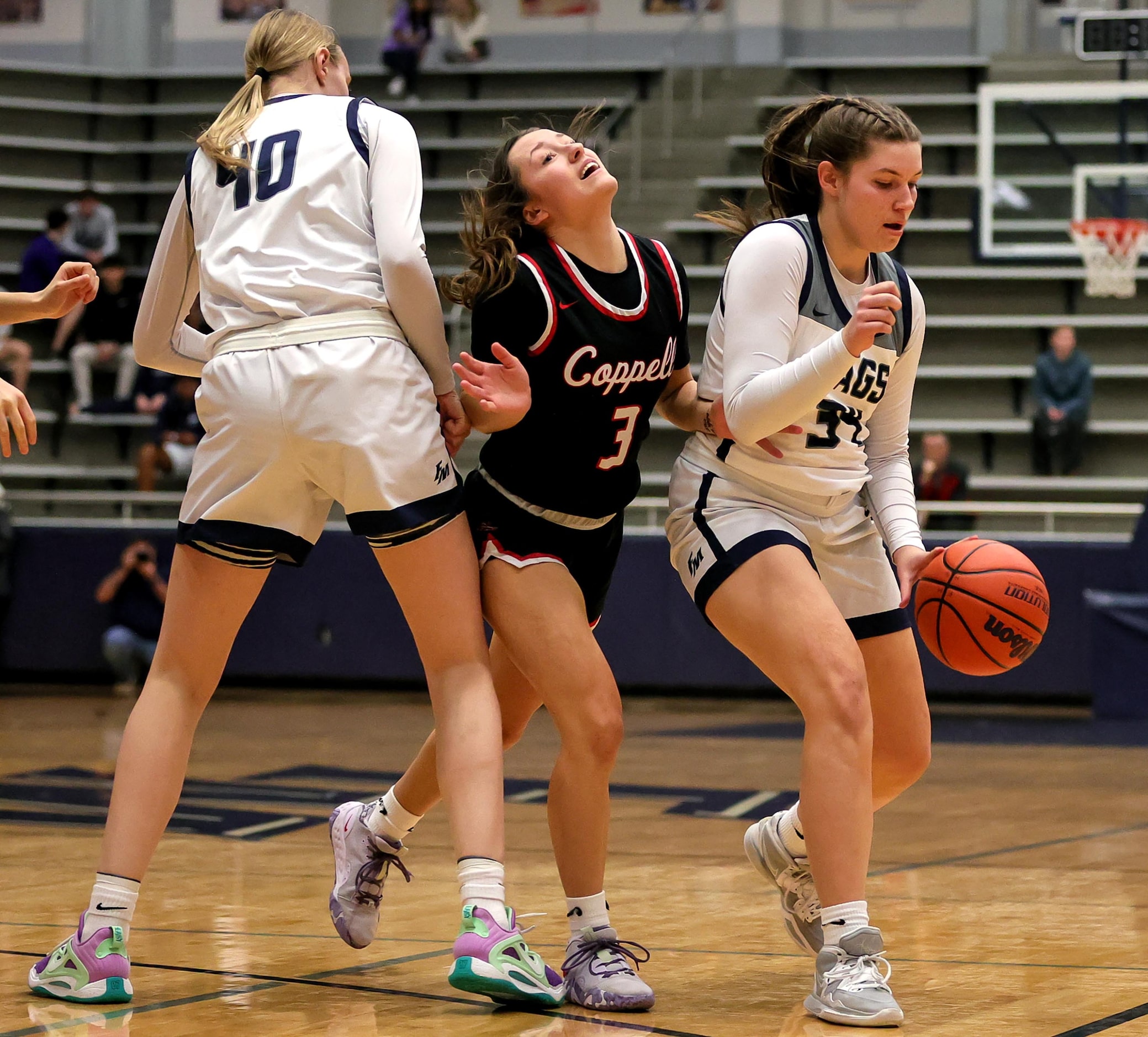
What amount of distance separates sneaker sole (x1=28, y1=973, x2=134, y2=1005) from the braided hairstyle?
1990 mm

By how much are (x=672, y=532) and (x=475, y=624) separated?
0.52 m

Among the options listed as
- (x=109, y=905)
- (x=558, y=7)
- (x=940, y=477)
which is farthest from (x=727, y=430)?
(x=558, y=7)

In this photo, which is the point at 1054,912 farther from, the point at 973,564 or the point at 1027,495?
the point at 1027,495

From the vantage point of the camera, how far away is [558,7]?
57.3 feet

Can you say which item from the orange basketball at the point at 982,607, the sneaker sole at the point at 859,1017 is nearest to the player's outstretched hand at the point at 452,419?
the orange basketball at the point at 982,607

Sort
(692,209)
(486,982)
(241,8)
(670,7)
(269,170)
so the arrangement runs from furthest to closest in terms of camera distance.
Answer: (241,8)
(670,7)
(692,209)
(269,170)
(486,982)

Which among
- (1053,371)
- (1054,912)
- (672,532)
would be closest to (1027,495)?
(1053,371)

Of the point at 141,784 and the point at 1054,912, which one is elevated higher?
the point at 141,784

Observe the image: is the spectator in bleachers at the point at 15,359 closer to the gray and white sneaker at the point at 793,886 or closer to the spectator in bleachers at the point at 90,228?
the spectator in bleachers at the point at 90,228

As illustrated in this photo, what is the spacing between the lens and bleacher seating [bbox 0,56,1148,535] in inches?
514

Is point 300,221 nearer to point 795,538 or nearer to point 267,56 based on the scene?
point 267,56

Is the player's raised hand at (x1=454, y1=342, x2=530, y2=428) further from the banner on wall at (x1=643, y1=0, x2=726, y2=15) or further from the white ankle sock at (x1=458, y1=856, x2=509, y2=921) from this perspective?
the banner on wall at (x1=643, y1=0, x2=726, y2=15)

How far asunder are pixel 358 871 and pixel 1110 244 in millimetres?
9595

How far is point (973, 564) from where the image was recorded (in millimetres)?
3758
